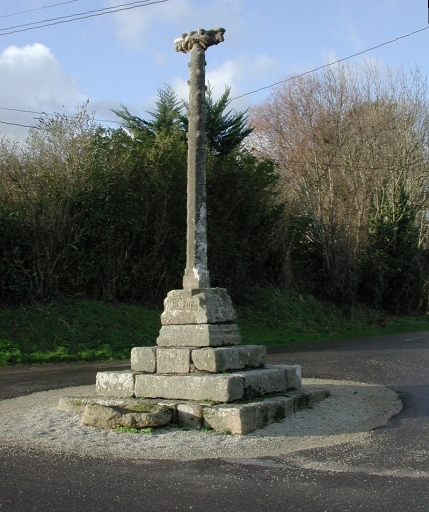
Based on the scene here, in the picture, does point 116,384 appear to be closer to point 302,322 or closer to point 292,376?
point 292,376

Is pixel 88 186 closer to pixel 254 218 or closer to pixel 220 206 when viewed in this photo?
pixel 220 206

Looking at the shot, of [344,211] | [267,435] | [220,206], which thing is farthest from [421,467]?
[344,211]

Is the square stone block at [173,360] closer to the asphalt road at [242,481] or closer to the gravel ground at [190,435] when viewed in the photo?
the gravel ground at [190,435]

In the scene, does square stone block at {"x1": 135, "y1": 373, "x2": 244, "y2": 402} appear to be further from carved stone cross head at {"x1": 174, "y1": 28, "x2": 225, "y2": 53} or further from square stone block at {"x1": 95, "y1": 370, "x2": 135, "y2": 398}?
carved stone cross head at {"x1": 174, "y1": 28, "x2": 225, "y2": 53}

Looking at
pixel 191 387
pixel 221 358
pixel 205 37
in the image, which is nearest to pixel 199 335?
pixel 221 358

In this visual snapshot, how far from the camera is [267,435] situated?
269 inches

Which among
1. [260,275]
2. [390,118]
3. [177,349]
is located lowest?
[177,349]

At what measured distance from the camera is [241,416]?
6.86m

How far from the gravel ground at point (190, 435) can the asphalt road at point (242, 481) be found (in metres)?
0.24

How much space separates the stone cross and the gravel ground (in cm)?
226

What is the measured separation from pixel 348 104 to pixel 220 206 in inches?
472

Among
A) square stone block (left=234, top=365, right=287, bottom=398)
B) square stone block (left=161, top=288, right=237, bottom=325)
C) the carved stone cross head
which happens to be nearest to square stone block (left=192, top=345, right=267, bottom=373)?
square stone block (left=234, top=365, right=287, bottom=398)

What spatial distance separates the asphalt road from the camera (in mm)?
4633

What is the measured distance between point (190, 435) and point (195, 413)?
15.3 inches
